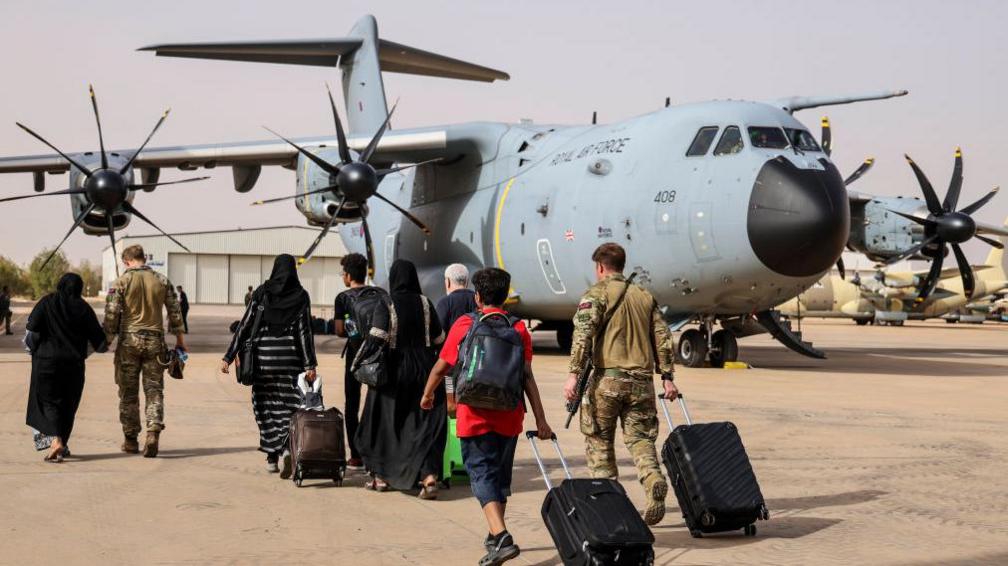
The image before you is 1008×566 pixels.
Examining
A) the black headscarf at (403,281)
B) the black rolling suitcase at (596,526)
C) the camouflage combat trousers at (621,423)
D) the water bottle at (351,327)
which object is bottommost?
the black rolling suitcase at (596,526)

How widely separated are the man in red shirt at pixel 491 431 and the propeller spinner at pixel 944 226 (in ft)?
58.1

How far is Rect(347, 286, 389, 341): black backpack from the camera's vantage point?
819 cm

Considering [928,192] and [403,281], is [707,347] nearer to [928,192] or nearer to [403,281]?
[928,192]

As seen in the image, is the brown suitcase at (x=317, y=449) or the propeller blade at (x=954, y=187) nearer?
the brown suitcase at (x=317, y=449)

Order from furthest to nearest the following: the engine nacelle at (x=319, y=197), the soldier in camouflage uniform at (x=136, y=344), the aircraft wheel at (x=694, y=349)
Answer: the engine nacelle at (x=319, y=197) < the aircraft wheel at (x=694, y=349) < the soldier in camouflage uniform at (x=136, y=344)

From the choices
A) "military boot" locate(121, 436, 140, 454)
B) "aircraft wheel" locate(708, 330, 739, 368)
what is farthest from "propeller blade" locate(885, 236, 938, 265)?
"military boot" locate(121, 436, 140, 454)

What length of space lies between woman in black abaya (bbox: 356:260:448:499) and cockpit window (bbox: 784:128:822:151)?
10.2 meters

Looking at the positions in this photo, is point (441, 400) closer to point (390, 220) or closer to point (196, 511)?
point (196, 511)

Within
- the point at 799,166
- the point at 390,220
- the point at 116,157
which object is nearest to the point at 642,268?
the point at 799,166

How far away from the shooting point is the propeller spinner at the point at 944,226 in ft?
72.9

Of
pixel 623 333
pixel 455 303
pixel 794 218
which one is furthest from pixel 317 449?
pixel 794 218

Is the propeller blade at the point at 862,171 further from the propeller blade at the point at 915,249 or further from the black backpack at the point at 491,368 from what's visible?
the black backpack at the point at 491,368

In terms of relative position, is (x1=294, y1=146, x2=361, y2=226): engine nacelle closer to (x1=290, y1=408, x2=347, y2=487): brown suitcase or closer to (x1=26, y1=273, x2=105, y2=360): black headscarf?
(x1=26, y1=273, x2=105, y2=360): black headscarf

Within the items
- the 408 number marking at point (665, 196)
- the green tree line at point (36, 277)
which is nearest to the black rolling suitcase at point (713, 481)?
the 408 number marking at point (665, 196)
